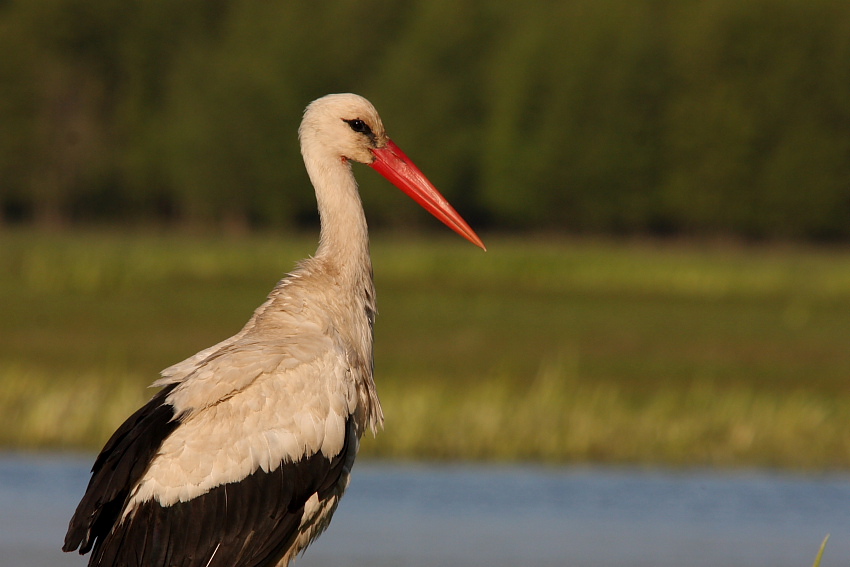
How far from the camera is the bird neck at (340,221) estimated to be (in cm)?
725

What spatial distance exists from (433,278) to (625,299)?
5799 mm

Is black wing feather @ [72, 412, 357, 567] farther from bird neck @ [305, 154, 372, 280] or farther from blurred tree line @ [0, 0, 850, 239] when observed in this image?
blurred tree line @ [0, 0, 850, 239]

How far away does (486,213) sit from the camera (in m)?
74.7

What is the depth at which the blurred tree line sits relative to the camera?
63.2 m

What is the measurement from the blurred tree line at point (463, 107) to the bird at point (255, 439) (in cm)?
5698

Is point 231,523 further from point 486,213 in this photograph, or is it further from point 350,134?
point 486,213

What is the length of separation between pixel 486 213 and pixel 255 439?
68.3m

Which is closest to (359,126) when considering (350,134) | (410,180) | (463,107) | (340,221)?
(350,134)

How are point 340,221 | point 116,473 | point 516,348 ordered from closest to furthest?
1. point 116,473
2. point 340,221
3. point 516,348

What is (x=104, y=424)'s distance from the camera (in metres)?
15.1

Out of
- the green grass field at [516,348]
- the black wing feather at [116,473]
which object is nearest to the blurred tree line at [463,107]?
the green grass field at [516,348]

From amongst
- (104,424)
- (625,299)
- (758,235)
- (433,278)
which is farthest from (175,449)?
(758,235)

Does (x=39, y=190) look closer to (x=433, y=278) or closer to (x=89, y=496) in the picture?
(x=433, y=278)

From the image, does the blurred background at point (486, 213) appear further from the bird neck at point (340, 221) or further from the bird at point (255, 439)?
the bird at point (255, 439)
